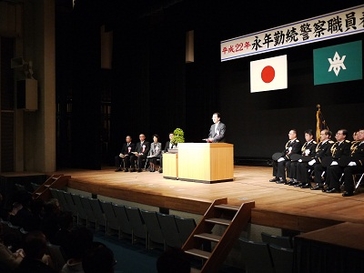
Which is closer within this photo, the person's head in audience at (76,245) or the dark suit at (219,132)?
the person's head in audience at (76,245)

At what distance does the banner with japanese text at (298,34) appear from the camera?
6.93 m

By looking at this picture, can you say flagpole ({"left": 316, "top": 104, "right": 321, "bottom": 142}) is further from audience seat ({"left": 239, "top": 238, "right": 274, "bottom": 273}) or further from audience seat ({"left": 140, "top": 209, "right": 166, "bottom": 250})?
audience seat ({"left": 239, "top": 238, "right": 274, "bottom": 273})

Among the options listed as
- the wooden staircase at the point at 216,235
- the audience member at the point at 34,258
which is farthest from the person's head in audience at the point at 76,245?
the wooden staircase at the point at 216,235

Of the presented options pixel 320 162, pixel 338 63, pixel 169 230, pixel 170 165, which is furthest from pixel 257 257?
pixel 338 63

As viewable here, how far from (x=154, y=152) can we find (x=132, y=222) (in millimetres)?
3898

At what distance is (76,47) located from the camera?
427 inches

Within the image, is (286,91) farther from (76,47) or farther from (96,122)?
(76,47)

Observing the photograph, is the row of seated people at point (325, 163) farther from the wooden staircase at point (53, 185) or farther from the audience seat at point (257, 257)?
the wooden staircase at point (53, 185)

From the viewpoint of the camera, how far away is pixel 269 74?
28.8ft

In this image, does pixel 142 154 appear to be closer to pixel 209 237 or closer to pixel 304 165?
pixel 304 165

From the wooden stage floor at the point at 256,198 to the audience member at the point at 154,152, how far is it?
164cm

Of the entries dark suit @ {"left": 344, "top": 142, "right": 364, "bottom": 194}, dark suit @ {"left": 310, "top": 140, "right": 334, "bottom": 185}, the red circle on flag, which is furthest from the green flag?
dark suit @ {"left": 344, "top": 142, "right": 364, "bottom": 194}

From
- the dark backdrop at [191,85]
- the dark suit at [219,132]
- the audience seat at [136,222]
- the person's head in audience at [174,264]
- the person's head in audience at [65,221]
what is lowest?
the audience seat at [136,222]

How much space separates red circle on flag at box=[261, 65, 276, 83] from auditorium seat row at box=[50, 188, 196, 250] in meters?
4.76
